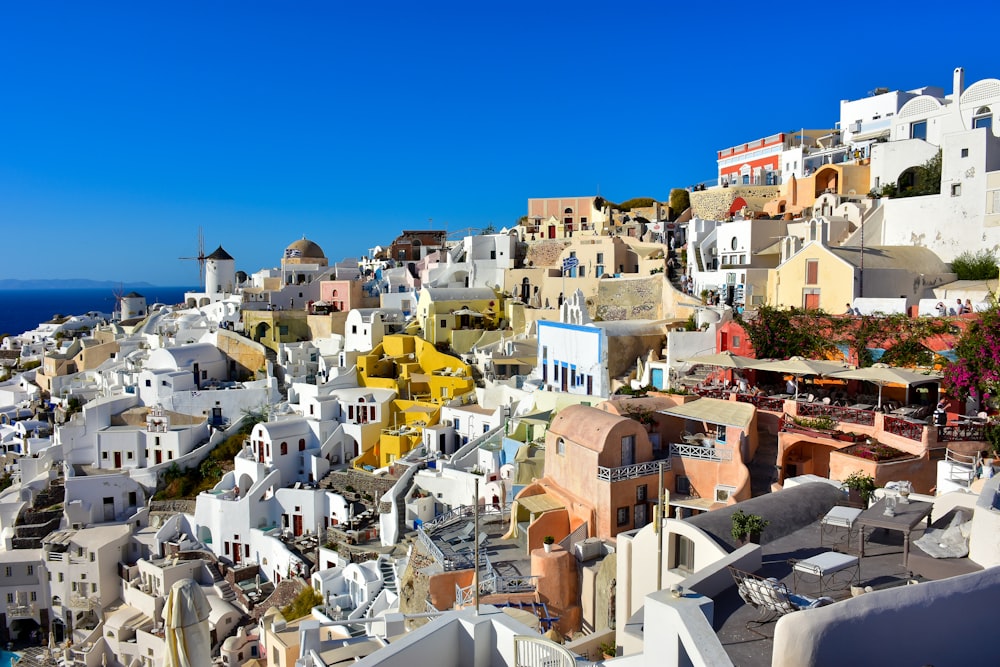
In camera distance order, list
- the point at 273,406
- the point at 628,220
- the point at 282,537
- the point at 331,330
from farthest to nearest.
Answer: the point at 628,220, the point at 331,330, the point at 273,406, the point at 282,537

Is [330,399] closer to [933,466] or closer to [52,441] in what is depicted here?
[52,441]

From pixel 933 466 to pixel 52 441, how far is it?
36464 mm

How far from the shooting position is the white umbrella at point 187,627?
22.6ft

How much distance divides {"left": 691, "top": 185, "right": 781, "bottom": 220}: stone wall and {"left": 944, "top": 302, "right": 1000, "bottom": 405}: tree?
2234 cm

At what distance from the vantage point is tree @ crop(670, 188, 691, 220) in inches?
1896

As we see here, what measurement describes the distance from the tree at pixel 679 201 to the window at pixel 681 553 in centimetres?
3972

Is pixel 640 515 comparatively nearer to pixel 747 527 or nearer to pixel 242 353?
pixel 747 527

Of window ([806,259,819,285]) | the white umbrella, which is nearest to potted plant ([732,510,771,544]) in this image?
the white umbrella

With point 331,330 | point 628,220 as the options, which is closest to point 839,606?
point 331,330

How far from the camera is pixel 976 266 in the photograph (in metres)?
22.2

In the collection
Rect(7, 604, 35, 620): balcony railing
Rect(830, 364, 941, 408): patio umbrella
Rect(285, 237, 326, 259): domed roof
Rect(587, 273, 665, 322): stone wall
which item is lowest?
Rect(7, 604, 35, 620): balcony railing

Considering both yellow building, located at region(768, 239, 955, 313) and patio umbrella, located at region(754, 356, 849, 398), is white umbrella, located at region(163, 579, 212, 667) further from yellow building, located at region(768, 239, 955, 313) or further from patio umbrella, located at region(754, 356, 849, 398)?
yellow building, located at region(768, 239, 955, 313)

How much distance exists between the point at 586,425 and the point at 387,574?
24.2 ft

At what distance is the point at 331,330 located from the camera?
40.9 m
